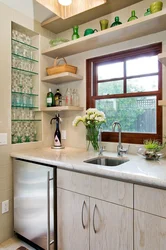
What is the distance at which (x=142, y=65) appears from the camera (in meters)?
1.97

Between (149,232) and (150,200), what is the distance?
20 centimetres

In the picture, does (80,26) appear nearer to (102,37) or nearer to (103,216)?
(102,37)

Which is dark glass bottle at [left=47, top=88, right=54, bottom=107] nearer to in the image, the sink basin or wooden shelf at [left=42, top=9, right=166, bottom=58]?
wooden shelf at [left=42, top=9, right=166, bottom=58]

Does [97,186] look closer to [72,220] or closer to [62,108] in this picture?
[72,220]

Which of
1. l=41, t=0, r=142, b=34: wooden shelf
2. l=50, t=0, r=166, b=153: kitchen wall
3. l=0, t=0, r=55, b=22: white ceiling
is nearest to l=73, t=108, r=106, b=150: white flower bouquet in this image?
l=50, t=0, r=166, b=153: kitchen wall

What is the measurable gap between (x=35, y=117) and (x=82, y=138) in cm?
68

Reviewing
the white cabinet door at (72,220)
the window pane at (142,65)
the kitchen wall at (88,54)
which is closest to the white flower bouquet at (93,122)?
the kitchen wall at (88,54)

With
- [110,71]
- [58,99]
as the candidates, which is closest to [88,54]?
[110,71]

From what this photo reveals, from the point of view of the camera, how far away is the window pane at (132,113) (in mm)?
1899

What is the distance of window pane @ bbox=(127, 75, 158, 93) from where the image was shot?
1.88m

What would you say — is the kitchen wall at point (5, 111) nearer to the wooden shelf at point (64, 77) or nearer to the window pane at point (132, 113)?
the wooden shelf at point (64, 77)

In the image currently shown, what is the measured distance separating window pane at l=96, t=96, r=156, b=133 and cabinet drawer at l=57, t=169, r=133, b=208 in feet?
2.87

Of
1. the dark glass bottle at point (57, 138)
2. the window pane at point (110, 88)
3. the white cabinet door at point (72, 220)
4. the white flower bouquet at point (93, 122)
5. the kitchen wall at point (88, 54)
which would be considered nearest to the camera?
the white cabinet door at point (72, 220)

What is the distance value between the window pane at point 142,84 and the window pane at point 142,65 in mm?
68
